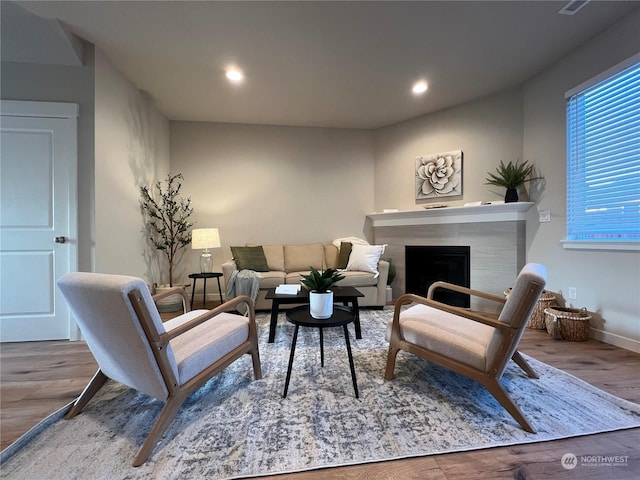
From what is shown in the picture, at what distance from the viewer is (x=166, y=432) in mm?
1467

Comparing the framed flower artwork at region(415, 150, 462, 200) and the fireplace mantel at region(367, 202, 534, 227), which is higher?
the framed flower artwork at region(415, 150, 462, 200)

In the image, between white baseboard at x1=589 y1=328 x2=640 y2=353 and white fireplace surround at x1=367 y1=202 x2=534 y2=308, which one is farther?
white fireplace surround at x1=367 y1=202 x2=534 y2=308

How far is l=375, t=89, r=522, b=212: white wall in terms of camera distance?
360cm

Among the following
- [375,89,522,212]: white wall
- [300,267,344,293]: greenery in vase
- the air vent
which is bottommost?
[300,267,344,293]: greenery in vase

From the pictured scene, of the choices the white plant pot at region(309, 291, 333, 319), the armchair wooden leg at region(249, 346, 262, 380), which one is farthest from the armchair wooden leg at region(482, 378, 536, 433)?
the armchair wooden leg at region(249, 346, 262, 380)

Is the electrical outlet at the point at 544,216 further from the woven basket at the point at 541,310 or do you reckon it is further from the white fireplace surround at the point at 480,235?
the woven basket at the point at 541,310

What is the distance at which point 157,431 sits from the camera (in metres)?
1.33

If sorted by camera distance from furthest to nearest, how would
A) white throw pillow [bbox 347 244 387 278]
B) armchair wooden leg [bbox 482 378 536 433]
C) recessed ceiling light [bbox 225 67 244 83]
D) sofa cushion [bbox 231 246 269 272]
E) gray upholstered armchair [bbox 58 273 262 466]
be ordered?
1. sofa cushion [bbox 231 246 269 272]
2. white throw pillow [bbox 347 244 387 278]
3. recessed ceiling light [bbox 225 67 244 83]
4. armchair wooden leg [bbox 482 378 536 433]
5. gray upholstered armchair [bbox 58 273 262 466]

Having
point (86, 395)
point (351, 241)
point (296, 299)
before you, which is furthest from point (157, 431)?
point (351, 241)

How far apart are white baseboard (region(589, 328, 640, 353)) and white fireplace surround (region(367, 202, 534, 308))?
3.01ft

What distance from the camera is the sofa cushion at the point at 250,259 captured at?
3924 millimetres

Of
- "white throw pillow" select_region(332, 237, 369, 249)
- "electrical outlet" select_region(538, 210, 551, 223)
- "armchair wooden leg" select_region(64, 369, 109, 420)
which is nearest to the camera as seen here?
"armchair wooden leg" select_region(64, 369, 109, 420)

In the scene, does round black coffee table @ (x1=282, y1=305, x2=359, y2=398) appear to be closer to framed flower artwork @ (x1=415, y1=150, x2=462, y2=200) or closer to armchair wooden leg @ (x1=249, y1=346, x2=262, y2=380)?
armchair wooden leg @ (x1=249, y1=346, x2=262, y2=380)

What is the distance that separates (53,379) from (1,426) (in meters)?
0.50
